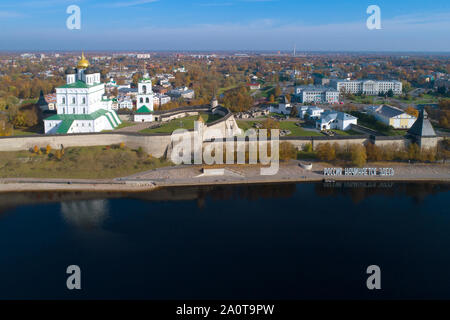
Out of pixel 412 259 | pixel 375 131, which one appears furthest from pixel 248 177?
pixel 375 131

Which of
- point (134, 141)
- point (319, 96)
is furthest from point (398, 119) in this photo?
point (134, 141)

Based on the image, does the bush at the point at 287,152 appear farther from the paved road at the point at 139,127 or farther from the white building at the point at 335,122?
the paved road at the point at 139,127

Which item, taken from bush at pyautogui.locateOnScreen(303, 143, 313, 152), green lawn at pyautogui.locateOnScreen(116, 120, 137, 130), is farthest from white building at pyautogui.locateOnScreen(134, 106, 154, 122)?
bush at pyautogui.locateOnScreen(303, 143, 313, 152)

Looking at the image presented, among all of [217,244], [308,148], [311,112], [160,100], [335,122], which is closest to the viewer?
[217,244]

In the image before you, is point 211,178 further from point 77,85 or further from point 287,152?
point 77,85

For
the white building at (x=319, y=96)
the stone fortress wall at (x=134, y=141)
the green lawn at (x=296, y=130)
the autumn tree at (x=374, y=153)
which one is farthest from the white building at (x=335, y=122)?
the white building at (x=319, y=96)
